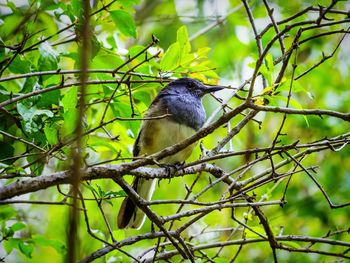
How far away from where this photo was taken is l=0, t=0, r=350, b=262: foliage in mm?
2248

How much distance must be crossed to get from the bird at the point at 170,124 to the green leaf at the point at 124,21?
1042mm

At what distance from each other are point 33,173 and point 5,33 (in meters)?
0.80

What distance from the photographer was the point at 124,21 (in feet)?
8.59

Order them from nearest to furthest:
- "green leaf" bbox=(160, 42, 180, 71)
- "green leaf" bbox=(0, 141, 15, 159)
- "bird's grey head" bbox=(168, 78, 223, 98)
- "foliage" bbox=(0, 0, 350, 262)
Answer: "foliage" bbox=(0, 0, 350, 262), "green leaf" bbox=(0, 141, 15, 159), "green leaf" bbox=(160, 42, 180, 71), "bird's grey head" bbox=(168, 78, 223, 98)

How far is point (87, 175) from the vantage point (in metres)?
2.13

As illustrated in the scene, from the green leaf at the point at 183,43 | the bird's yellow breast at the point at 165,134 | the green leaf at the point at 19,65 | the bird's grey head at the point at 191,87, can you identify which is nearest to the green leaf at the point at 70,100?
the green leaf at the point at 19,65

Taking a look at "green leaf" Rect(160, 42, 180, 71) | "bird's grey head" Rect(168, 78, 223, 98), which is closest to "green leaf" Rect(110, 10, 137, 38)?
"green leaf" Rect(160, 42, 180, 71)

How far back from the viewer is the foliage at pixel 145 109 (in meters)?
2.25

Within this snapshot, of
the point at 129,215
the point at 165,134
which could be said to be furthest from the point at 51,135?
the point at 165,134

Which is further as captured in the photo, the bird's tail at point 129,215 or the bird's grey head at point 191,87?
the bird's grey head at point 191,87

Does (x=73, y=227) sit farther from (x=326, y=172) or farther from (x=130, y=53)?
(x=326, y=172)

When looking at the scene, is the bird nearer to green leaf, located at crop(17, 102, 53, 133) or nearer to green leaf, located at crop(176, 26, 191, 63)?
green leaf, located at crop(176, 26, 191, 63)

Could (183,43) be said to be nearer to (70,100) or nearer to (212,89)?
(70,100)

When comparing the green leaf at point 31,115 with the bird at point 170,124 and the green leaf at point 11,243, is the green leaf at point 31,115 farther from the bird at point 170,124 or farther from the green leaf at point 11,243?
the bird at point 170,124
